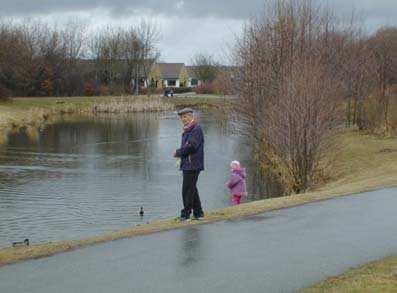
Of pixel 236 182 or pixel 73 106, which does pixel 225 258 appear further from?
pixel 73 106

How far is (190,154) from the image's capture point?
1171cm

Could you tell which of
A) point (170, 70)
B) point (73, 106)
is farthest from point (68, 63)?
point (170, 70)

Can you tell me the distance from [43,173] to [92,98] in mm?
52654

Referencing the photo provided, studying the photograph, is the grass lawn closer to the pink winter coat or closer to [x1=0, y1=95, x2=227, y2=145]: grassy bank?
the pink winter coat

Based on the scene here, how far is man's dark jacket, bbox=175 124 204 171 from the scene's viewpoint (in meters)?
11.6

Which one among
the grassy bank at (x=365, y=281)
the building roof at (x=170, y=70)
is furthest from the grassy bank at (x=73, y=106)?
the building roof at (x=170, y=70)

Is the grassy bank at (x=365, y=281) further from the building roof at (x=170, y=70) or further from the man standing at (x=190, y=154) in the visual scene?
the building roof at (x=170, y=70)

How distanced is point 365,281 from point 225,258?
221cm

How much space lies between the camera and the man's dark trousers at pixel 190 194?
11.9 m

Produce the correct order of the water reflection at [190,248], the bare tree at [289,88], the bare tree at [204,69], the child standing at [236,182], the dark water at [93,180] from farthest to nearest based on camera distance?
1. the bare tree at [204,69]
2. the bare tree at [289,88]
3. the dark water at [93,180]
4. the child standing at [236,182]
5. the water reflection at [190,248]

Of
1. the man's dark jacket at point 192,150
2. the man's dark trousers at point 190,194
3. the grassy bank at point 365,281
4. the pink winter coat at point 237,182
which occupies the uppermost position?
the man's dark jacket at point 192,150

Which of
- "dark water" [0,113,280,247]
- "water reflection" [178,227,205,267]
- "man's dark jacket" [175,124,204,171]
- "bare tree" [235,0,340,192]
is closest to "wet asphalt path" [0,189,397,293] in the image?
"water reflection" [178,227,205,267]

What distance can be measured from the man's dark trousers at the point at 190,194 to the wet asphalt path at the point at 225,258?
758mm

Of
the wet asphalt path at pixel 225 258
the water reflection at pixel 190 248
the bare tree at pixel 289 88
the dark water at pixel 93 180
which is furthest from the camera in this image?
the bare tree at pixel 289 88
